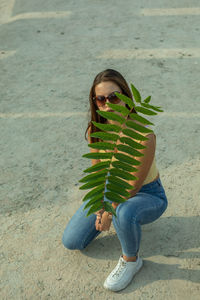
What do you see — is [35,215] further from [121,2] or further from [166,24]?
[121,2]

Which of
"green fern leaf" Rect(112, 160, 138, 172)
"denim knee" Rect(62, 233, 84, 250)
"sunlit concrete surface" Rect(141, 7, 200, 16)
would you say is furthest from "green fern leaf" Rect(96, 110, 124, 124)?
"sunlit concrete surface" Rect(141, 7, 200, 16)

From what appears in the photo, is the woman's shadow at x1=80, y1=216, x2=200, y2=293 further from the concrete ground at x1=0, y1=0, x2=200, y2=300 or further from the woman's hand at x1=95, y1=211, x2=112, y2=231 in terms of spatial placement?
the woman's hand at x1=95, y1=211, x2=112, y2=231

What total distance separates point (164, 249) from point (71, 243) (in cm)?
65

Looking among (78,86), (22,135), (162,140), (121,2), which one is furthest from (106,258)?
(121,2)

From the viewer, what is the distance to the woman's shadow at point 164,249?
291cm

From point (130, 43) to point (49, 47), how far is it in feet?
3.74

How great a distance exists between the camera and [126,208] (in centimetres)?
272

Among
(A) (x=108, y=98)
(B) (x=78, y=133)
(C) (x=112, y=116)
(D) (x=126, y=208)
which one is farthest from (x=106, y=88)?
(B) (x=78, y=133)

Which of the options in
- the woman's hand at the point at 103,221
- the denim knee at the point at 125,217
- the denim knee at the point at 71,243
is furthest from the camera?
the denim knee at the point at 71,243

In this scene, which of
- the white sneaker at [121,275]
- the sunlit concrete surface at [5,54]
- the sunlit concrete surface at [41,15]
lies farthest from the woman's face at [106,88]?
the sunlit concrete surface at [41,15]

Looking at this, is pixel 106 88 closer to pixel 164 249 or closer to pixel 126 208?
pixel 126 208

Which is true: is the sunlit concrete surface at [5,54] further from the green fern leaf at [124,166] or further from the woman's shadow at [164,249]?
the green fern leaf at [124,166]

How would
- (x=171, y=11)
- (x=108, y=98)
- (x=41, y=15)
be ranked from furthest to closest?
(x=41, y=15) → (x=171, y=11) → (x=108, y=98)

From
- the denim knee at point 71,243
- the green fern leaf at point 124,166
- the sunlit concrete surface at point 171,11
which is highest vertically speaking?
the green fern leaf at point 124,166
